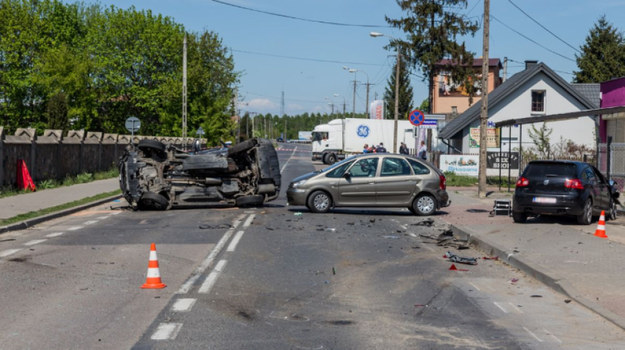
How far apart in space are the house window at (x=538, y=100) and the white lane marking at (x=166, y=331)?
43.6 meters

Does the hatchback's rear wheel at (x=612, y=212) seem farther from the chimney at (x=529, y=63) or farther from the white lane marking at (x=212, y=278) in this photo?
the chimney at (x=529, y=63)

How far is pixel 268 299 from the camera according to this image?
8641 mm

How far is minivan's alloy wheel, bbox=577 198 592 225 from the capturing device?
54.4 feet

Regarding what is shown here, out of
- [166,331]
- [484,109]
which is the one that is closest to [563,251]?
[166,331]

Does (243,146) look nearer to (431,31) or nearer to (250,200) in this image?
(250,200)

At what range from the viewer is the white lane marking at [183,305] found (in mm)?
7961

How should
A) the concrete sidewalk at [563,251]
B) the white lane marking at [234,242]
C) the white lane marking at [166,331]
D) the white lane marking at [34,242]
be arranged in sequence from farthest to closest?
the white lane marking at [34,242] → the white lane marking at [234,242] → the concrete sidewalk at [563,251] → the white lane marking at [166,331]

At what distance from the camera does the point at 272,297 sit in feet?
28.8

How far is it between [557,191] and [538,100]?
3301cm

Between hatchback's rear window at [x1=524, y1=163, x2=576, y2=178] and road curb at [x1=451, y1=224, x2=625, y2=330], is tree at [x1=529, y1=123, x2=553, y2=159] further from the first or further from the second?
road curb at [x1=451, y1=224, x2=625, y2=330]

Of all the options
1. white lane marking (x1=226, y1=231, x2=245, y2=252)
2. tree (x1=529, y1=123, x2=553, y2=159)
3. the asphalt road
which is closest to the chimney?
tree (x1=529, y1=123, x2=553, y2=159)

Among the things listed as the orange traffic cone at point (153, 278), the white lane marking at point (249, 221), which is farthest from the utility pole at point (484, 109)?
the orange traffic cone at point (153, 278)

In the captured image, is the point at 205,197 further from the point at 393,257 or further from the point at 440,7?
the point at 440,7

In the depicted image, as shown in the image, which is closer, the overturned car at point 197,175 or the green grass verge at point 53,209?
the green grass verge at point 53,209
